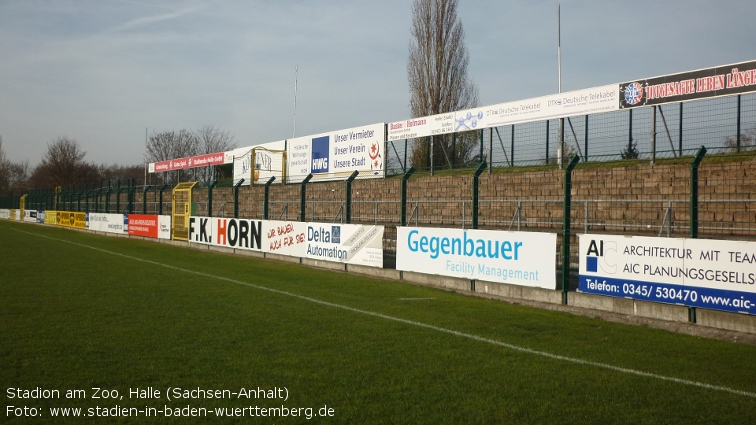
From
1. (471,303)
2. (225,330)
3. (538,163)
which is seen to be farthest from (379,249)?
(225,330)

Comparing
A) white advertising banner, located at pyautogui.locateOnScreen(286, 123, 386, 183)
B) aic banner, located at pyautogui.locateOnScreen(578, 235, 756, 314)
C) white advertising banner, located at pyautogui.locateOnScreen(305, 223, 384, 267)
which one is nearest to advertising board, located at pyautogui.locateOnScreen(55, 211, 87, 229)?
white advertising banner, located at pyautogui.locateOnScreen(286, 123, 386, 183)

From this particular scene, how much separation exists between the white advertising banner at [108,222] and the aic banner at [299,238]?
451 inches

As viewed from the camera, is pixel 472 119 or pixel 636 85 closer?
pixel 636 85

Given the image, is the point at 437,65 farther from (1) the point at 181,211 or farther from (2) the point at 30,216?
(2) the point at 30,216

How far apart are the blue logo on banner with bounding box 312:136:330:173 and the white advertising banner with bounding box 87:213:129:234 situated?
1272 centimetres

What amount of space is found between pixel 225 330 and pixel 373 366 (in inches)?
106

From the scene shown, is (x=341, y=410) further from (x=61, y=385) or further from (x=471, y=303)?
(x=471, y=303)

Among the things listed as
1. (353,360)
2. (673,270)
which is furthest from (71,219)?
(673,270)

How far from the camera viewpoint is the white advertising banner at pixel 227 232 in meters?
22.4

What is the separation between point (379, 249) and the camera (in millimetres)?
16344

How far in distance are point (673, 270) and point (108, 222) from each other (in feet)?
118

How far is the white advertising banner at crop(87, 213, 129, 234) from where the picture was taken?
1427 inches

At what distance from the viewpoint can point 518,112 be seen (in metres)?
21.3

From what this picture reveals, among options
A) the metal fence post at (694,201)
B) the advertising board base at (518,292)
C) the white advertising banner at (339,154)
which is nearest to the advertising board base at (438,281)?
the advertising board base at (518,292)
